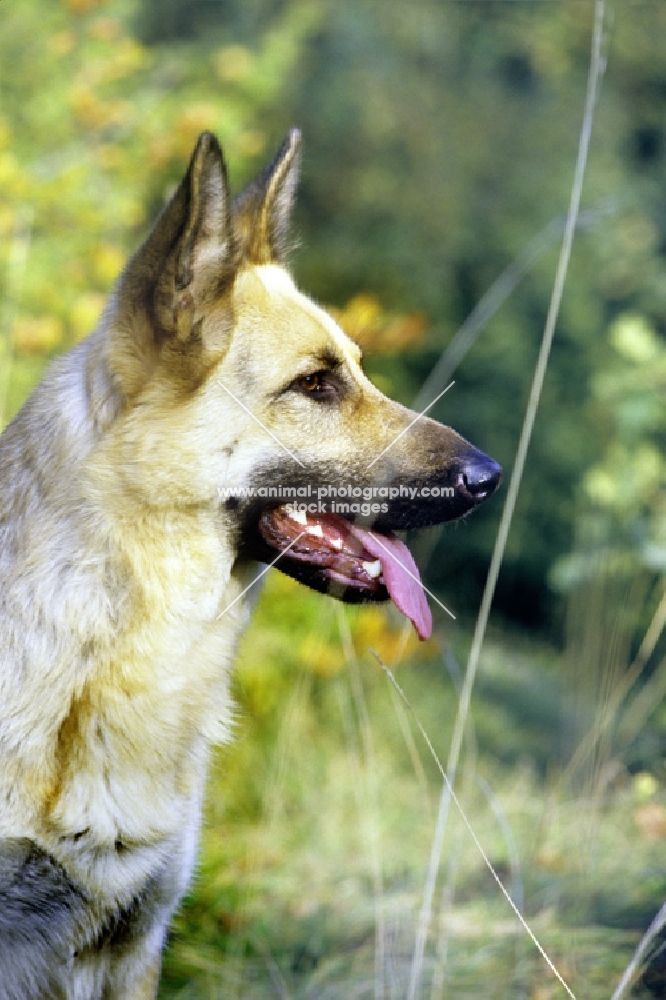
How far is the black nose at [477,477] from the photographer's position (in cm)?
238

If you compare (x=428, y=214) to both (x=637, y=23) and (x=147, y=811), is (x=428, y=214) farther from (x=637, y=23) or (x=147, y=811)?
(x=147, y=811)

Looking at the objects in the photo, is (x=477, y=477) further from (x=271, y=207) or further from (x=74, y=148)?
(x=74, y=148)

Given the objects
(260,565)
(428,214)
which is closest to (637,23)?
(428,214)

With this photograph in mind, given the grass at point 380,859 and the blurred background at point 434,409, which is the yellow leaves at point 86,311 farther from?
the grass at point 380,859

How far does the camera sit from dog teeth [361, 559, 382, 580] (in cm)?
235

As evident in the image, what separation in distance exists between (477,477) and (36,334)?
237 cm

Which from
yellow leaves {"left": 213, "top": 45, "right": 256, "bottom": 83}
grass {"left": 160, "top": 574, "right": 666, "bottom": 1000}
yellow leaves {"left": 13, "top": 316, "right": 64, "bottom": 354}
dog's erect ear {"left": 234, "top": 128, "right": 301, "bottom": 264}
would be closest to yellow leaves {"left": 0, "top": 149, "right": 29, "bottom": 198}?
yellow leaves {"left": 13, "top": 316, "right": 64, "bottom": 354}

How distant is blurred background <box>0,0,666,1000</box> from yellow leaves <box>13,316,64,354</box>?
2cm

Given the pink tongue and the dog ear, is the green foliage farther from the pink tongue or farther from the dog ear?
the pink tongue

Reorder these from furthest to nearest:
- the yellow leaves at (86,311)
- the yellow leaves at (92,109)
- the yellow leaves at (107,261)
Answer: the yellow leaves at (92,109)
the yellow leaves at (107,261)
the yellow leaves at (86,311)

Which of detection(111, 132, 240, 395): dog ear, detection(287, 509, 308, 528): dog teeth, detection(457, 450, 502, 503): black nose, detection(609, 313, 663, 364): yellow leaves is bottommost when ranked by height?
detection(609, 313, 663, 364): yellow leaves

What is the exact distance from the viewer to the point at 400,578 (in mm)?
2361

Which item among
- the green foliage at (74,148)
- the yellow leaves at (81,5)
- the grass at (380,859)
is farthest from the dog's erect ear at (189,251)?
the yellow leaves at (81,5)

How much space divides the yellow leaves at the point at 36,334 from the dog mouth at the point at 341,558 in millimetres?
2130
